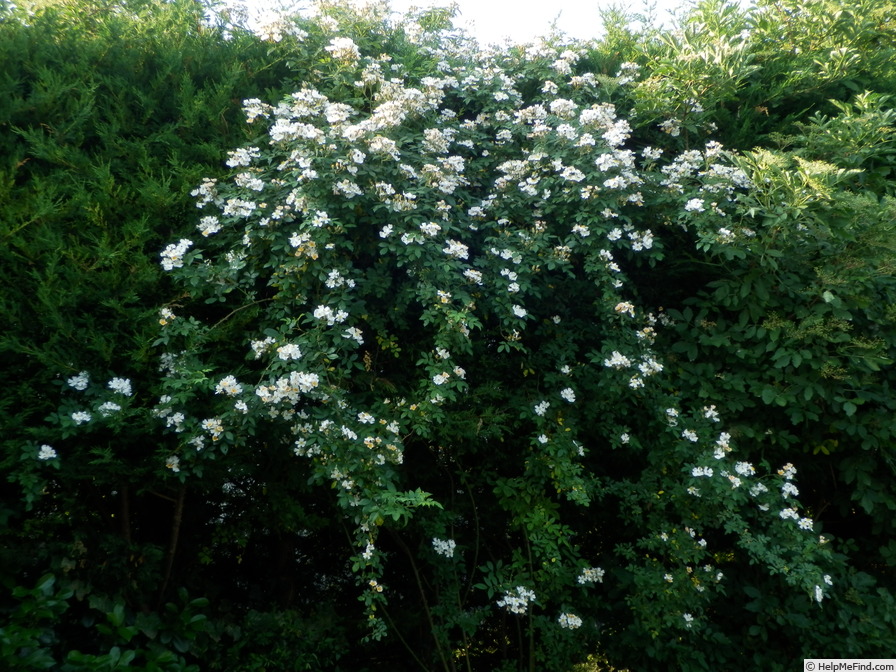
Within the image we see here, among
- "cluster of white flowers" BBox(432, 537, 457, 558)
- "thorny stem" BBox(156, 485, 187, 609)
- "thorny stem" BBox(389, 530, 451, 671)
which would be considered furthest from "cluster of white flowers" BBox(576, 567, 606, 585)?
"thorny stem" BBox(156, 485, 187, 609)

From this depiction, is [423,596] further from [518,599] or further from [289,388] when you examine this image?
[289,388]

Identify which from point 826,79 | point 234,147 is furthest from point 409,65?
point 826,79

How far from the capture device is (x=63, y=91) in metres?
3.33

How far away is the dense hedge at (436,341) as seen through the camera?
9.66 ft

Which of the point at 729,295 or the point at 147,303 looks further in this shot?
the point at 729,295

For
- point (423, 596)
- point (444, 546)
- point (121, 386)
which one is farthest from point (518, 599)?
point (121, 386)

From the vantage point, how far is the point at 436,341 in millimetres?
3227

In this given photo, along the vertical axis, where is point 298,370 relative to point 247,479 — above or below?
above

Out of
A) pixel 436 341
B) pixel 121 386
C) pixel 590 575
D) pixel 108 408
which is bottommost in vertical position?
pixel 590 575

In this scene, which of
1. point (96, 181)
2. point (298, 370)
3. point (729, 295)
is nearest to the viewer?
point (298, 370)

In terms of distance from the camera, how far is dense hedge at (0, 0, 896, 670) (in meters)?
2.94

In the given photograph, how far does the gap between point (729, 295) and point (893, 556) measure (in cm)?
176

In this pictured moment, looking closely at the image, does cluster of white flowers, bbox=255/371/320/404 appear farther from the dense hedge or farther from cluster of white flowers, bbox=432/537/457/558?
cluster of white flowers, bbox=432/537/457/558

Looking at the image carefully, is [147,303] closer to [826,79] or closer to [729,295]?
[729,295]
